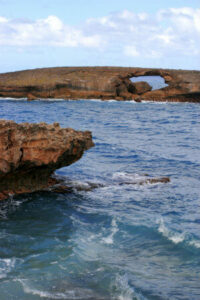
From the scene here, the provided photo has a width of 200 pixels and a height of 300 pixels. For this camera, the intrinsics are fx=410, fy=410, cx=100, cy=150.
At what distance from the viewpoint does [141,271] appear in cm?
716

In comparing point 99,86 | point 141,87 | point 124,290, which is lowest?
point 124,290

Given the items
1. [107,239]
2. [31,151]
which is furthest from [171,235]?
[31,151]

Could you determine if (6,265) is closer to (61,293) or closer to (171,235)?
(61,293)

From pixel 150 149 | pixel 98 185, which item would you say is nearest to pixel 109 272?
pixel 98 185

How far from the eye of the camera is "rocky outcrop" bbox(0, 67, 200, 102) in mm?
57656

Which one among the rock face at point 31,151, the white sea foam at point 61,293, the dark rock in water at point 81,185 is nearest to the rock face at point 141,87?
the dark rock in water at point 81,185

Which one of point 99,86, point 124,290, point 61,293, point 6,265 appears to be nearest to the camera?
point 61,293

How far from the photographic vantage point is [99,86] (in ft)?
188

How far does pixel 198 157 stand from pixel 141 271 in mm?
11077

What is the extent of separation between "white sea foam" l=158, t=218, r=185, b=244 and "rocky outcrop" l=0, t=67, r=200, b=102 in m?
49.0

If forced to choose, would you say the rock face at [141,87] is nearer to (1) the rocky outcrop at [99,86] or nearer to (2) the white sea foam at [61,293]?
(1) the rocky outcrop at [99,86]

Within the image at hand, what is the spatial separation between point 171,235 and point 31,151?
147 inches

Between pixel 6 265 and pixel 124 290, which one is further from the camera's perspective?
pixel 6 265

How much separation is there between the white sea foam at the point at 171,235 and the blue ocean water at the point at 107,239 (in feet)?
0.07
